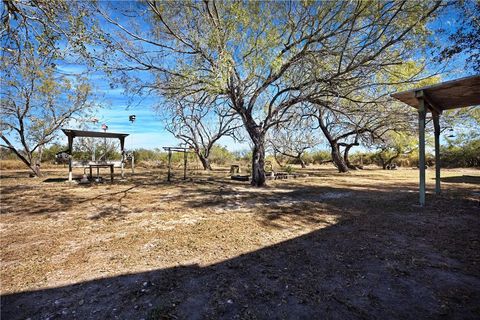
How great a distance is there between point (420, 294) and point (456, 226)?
279cm

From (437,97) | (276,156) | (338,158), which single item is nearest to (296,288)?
(437,97)

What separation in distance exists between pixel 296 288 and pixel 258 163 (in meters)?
7.24

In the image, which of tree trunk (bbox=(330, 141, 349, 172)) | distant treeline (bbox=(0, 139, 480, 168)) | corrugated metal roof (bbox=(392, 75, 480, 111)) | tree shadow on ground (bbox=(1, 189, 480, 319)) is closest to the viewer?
tree shadow on ground (bbox=(1, 189, 480, 319))

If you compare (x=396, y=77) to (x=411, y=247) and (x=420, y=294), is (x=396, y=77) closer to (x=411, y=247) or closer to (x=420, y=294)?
(x=411, y=247)

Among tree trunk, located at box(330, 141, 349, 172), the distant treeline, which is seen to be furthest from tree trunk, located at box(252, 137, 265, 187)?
tree trunk, located at box(330, 141, 349, 172)

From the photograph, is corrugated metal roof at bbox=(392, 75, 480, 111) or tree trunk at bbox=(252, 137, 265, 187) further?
tree trunk at bbox=(252, 137, 265, 187)

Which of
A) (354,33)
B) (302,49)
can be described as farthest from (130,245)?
(354,33)

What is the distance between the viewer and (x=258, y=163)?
9.31 metres

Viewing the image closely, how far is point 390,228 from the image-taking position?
389 centimetres

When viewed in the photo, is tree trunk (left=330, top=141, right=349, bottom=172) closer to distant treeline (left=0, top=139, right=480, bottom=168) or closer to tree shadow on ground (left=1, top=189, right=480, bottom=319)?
distant treeline (left=0, top=139, right=480, bottom=168)

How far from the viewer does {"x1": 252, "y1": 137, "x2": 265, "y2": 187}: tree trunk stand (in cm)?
917

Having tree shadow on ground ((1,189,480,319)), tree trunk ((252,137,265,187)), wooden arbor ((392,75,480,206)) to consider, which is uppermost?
wooden arbor ((392,75,480,206))

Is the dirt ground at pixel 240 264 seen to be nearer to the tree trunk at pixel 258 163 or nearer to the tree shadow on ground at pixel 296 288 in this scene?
the tree shadow on ground at pixel 296 288

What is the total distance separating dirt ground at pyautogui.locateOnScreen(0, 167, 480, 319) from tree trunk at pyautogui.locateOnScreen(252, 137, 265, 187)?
4.28 meters
